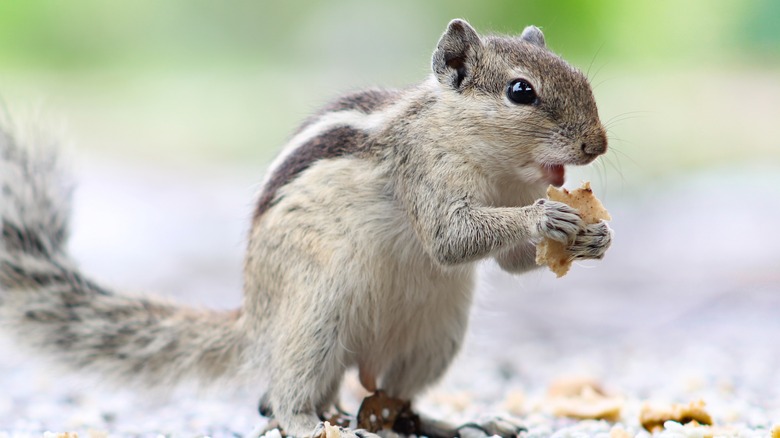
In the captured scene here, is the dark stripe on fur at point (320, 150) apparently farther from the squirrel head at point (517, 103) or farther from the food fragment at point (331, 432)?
the food fragment at point (331, 432)

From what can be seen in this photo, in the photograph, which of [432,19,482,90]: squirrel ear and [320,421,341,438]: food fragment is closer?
[320,421,341,438]: food fragment

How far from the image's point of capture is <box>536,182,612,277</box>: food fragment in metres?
3.19

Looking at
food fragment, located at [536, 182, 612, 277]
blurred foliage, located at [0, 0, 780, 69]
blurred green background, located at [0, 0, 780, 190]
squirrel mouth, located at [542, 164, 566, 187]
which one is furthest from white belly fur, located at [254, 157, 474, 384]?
blurred green background, located at [0, 0, 780, 190]

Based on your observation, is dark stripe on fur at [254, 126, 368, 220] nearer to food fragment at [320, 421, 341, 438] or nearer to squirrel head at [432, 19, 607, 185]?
squirrel head at [432, 19, 607, 185]

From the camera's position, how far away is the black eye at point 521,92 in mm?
3230

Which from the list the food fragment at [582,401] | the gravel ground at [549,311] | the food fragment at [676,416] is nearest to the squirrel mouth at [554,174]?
the gravel ground at [549,311]

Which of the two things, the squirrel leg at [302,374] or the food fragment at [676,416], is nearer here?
the squirrel leg at [302,374]

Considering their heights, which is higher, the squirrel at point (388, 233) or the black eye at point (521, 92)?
the black eye at point (521, 92)

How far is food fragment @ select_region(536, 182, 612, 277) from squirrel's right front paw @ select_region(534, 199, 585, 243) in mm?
58

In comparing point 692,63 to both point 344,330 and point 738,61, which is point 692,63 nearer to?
point 738,61

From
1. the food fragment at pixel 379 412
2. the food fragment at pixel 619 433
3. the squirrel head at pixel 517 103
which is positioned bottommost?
the food fragment at pixel 379 412

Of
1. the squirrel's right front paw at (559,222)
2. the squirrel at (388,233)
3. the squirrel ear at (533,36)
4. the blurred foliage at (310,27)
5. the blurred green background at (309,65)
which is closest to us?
the squirrel's right front paw at (559,222)

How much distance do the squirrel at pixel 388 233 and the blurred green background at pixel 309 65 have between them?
258 inches

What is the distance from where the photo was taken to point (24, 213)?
4.00 metres
